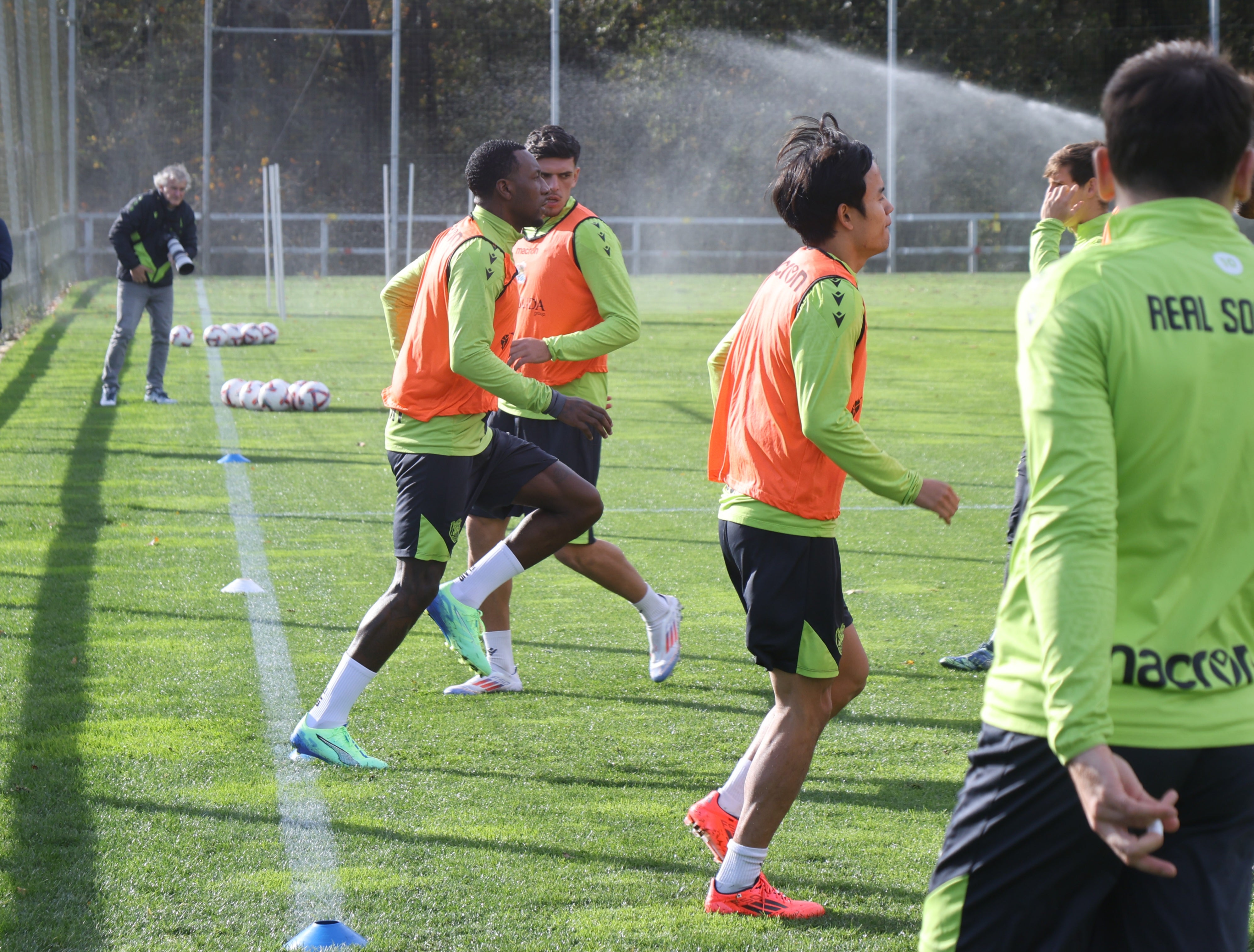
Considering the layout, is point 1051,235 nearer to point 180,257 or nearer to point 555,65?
point 180,257

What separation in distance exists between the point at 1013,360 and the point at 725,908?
52.1 feet

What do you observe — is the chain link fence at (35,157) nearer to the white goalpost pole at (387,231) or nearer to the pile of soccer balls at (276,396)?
the pile of soccer balls at (276,396)

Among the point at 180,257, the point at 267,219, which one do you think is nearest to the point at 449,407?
the point at 180,257

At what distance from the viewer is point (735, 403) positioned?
3.57 metres

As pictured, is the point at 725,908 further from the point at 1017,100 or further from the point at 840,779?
the point at 1017,100

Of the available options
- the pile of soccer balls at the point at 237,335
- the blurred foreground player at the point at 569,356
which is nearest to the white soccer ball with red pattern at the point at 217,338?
the pile of soccer balls at the point at 237,335

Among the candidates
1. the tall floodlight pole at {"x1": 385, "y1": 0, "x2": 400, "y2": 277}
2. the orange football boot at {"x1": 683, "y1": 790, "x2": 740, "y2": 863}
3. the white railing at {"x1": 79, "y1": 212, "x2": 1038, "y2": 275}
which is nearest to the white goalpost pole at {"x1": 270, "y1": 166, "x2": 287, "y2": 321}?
the white railing at {"x1": 79, "y1": 212, "x2": 1038, "y2": 275}

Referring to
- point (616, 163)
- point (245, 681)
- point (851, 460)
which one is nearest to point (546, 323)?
point (245, 681)

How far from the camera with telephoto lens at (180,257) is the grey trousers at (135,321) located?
1.59ft

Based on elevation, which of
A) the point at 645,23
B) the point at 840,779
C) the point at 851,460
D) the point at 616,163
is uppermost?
the point at 645,23

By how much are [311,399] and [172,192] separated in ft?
7.63

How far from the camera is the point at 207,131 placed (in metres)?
35.1

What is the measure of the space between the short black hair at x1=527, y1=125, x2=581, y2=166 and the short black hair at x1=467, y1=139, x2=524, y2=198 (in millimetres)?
1024

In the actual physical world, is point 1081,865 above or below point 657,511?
above
